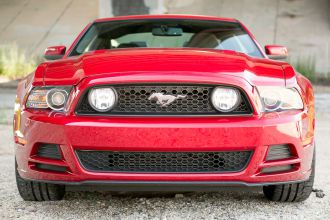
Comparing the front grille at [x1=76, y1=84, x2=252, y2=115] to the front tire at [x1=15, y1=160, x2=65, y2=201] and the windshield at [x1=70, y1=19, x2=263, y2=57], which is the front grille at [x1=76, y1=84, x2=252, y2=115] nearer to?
the front tire at [x1=15, y1=160, x2=65, y2=201]

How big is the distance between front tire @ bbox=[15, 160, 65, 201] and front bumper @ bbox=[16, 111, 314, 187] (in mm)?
315

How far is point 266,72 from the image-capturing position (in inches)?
167

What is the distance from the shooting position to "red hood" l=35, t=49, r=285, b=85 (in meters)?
4.06

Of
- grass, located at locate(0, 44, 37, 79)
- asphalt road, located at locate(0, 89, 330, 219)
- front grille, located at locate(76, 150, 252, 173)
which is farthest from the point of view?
grass, located at locate(0, 44, 37, 79)

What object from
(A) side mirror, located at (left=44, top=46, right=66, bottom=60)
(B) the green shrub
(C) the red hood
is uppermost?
(C) the red hood

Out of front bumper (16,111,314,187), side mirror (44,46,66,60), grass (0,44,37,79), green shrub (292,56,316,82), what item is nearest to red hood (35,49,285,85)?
front bumper (16,111,314,187)

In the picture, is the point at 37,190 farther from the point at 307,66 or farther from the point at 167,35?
the point at 307,66

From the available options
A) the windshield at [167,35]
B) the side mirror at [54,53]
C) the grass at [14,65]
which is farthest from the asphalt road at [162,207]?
the grass at [14,65]

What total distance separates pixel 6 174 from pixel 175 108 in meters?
2.16

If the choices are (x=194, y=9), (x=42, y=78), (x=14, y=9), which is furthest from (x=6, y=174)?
(x=14, y=9)

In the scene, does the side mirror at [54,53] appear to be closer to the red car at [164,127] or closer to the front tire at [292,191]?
the red car at [164,127]

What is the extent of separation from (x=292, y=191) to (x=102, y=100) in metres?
1.38

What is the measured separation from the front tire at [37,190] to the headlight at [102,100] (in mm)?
762

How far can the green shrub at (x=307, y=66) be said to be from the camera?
1588 centimetres
